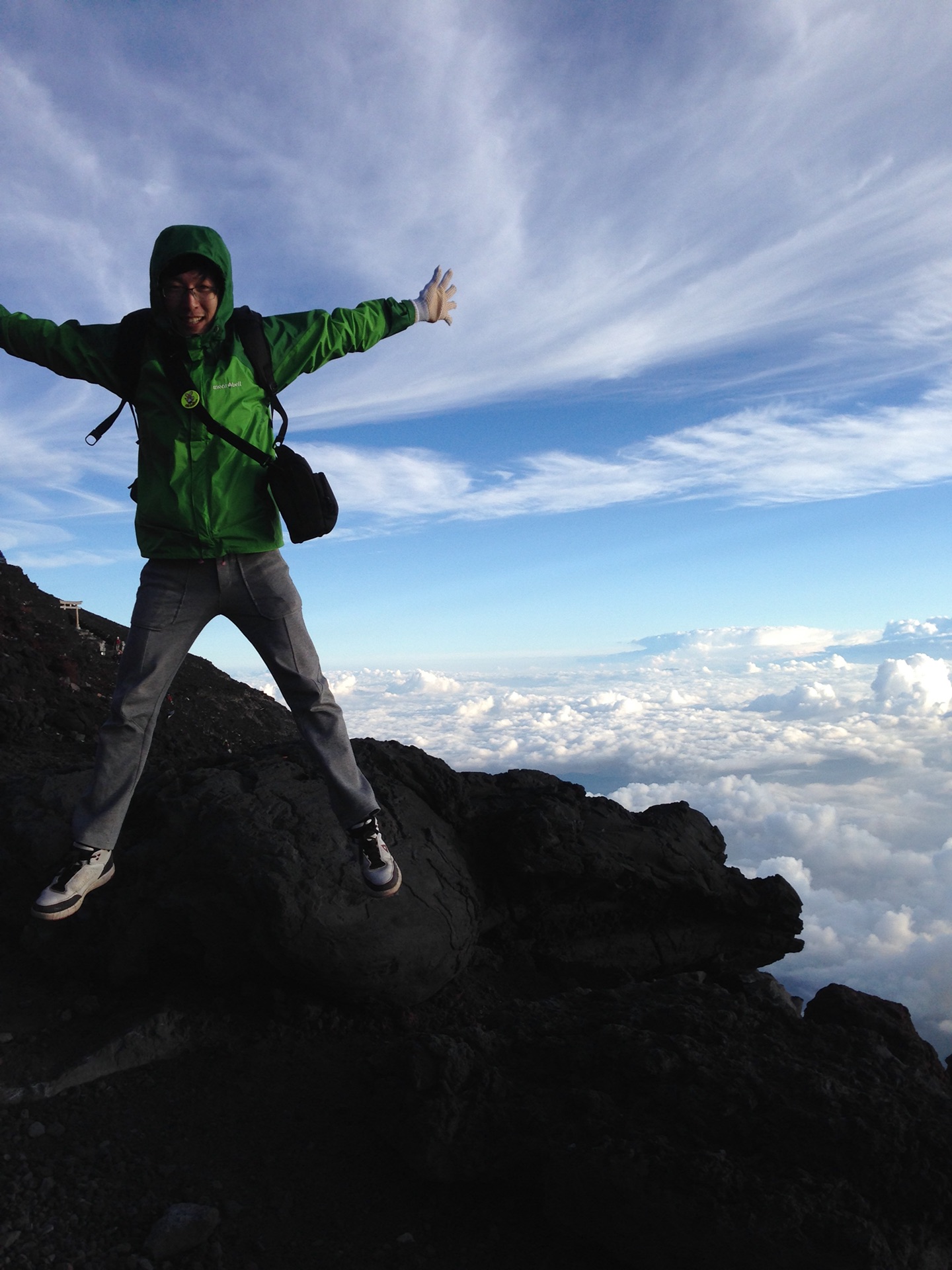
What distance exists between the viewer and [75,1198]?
16.3ft

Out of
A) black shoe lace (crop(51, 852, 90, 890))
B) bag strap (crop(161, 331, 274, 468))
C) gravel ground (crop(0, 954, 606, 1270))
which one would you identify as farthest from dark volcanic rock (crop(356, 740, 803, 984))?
bag strap (crop(161, 331, 274, 468))

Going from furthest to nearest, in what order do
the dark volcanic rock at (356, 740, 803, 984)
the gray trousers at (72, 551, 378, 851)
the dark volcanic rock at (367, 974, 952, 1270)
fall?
1. the dark volcanic rock at (356, 740, 803, 984)
2. the gray trousers at (72, 551, 378, 851)
3. the dark volcanic rock at (367, 974, 952, 1270)

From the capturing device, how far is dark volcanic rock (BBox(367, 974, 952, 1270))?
4660 millimetres

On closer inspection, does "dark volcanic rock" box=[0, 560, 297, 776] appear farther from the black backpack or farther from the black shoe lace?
the black backpack

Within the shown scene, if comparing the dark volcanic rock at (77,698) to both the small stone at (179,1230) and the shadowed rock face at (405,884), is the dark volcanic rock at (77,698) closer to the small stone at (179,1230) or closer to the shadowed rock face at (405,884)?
the shadowed rock face at (405,884)

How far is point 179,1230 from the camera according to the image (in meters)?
4.71

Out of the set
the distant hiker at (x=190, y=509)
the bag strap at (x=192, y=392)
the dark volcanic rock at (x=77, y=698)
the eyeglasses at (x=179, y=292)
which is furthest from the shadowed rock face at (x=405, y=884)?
the eyeglasses at (x=179, y=292)

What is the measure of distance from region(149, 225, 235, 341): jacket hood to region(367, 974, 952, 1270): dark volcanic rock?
501cm

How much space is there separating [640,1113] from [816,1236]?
1102 millimetres

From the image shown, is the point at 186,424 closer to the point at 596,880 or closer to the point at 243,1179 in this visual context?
the point at 243,1179

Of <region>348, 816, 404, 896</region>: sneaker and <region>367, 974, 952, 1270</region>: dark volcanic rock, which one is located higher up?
<region>348, 816, 404, 896</region>: sneaker

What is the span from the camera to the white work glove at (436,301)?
6.29 meters

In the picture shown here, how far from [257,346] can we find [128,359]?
0.80 metres

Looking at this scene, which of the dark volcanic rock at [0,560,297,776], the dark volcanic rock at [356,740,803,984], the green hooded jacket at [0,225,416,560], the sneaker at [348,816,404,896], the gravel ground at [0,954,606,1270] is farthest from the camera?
the dark volcanic rock at [0,560,297,776]
